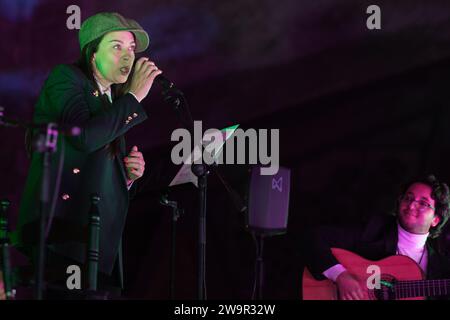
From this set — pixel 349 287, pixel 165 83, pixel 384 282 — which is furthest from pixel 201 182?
pixel 384 282

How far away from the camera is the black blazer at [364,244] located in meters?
3.93

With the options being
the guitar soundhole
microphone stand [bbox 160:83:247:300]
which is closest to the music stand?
microphone stand [bbox 160:83:247:300]

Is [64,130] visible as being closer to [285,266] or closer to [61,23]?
[61,23]

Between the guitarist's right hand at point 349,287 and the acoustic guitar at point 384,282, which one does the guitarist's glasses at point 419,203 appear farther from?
the guitarist's right hand at point 349,287

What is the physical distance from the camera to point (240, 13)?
4.73 meters

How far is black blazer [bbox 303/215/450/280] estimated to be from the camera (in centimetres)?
393

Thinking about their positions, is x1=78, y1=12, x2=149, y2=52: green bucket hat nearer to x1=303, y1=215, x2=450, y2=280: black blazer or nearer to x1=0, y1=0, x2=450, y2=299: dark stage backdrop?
x1=0, y1=0, x2=450, y2=299: dark stage backdrop

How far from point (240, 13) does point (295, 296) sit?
72.7 inches

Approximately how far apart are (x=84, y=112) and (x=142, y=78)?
255mm

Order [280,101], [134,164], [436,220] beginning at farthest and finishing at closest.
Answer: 1. [280,101]
2. [436,220]
3. [134,164]

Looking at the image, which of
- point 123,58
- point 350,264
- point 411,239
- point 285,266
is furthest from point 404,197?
point 123,58

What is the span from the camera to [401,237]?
4082 millimetres

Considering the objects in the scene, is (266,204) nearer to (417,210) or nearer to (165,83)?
(165,83)
